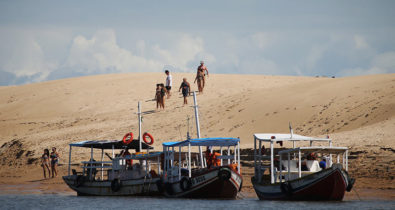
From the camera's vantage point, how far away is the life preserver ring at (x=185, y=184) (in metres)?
28.8

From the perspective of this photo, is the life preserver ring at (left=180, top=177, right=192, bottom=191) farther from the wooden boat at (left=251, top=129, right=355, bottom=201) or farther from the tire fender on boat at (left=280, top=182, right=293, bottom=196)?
the tire fender on boat at (left=280, top=182, right=293, bottom=196)

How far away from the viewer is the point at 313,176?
25.8 meters

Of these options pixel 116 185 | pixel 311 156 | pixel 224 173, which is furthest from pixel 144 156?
pixel 311 156

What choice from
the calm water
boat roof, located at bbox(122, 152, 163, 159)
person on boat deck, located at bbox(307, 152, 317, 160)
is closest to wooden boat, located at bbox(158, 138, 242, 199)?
boat roof, located at bbox(122, 152, 163, 159)

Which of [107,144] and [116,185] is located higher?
[107,144]

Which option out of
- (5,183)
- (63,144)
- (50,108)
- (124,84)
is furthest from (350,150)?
(124,84)

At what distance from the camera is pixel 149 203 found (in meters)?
28.2

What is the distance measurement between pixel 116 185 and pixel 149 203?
3.79 m

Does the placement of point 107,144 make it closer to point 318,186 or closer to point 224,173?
point 224,173

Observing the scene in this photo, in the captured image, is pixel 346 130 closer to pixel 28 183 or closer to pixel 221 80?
pixel 28 183

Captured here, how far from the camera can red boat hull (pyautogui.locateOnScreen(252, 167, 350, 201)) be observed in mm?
25547

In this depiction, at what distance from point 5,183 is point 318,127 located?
1889 cm

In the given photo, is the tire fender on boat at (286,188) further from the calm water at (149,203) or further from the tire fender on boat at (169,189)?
the tire fender on boat at (169,189)

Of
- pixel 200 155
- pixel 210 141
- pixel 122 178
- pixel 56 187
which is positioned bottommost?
pixel 56 187
